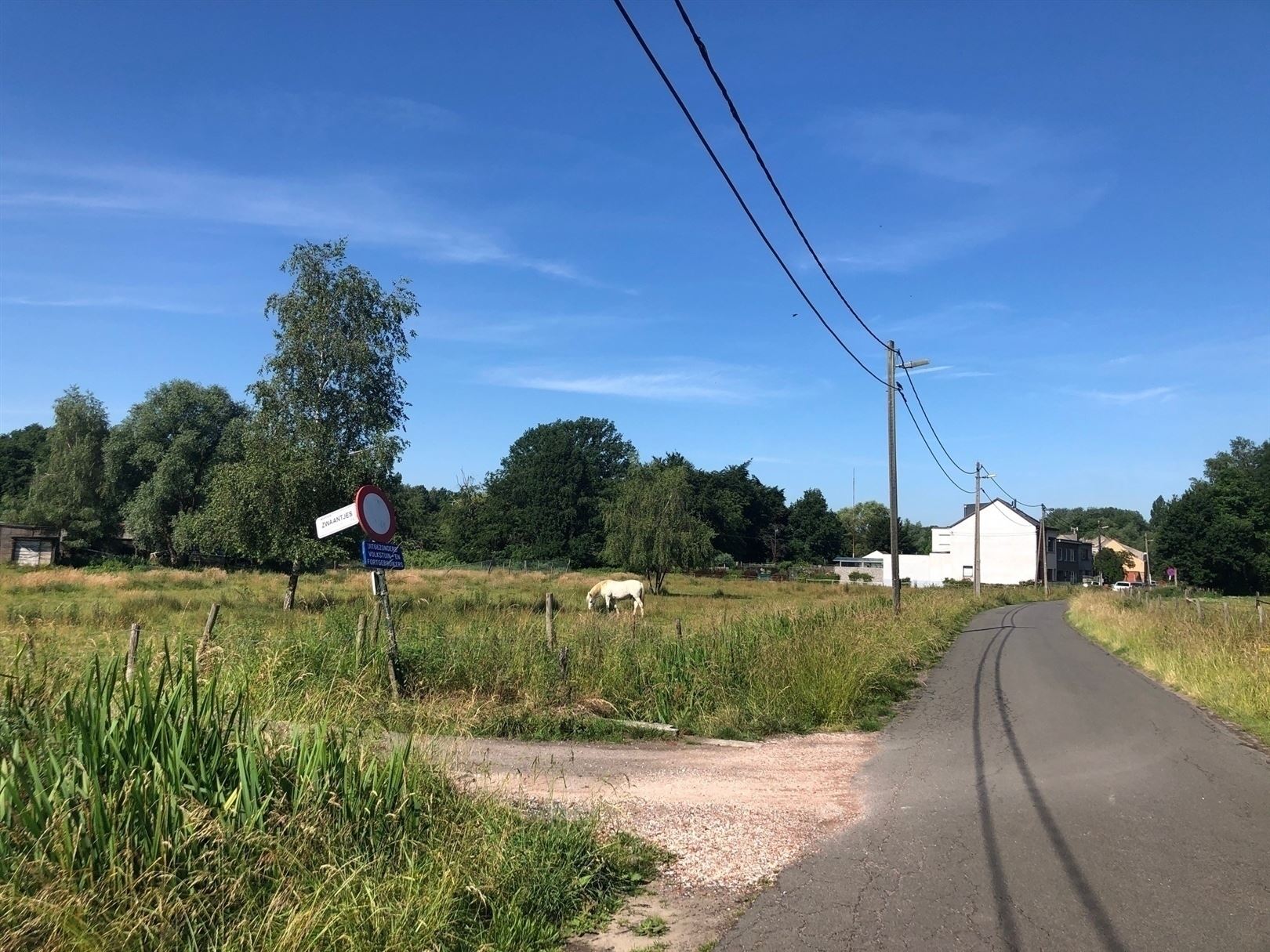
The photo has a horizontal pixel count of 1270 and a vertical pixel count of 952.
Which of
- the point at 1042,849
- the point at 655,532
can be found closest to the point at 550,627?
the point at 1042,849

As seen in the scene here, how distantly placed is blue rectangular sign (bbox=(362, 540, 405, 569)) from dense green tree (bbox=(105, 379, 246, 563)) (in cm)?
5470

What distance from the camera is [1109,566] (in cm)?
11288

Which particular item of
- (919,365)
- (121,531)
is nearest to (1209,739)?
(919,365)

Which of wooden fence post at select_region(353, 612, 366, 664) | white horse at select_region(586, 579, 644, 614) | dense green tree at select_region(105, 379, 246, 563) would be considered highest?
dense green tree at select_region(105, 379, 246, 563)

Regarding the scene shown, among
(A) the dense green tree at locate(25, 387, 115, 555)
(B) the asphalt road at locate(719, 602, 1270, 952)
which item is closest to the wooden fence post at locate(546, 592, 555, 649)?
(B) the asphalt road at locate(719, 602, 1270, 952)

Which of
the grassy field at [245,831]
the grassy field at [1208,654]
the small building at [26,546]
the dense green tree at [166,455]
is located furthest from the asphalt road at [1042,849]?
the small building at [26,546]

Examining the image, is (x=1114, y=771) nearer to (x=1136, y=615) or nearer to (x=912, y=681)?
(x=912, y=681)

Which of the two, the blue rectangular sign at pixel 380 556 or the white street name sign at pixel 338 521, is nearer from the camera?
the white street name sign at pixel 338 521

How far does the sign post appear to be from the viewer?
30.7 ft

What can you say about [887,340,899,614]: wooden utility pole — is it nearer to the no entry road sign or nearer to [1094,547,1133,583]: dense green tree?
the no entry road sign

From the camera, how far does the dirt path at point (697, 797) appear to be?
5086 mm

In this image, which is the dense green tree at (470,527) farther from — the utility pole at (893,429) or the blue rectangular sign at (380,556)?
the blue rectangular sign at (380,556)

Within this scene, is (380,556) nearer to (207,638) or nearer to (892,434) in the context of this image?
(207,638)

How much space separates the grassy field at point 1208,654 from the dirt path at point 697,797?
243 inches
